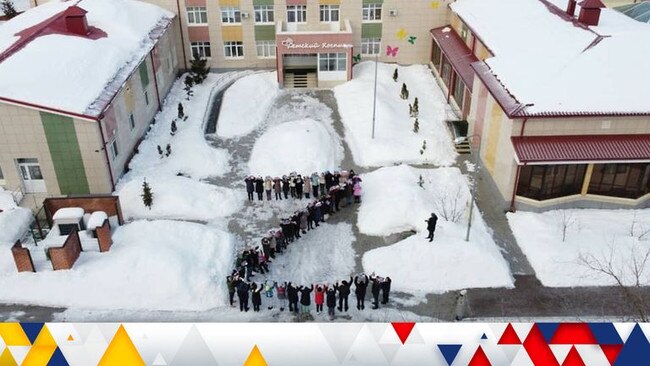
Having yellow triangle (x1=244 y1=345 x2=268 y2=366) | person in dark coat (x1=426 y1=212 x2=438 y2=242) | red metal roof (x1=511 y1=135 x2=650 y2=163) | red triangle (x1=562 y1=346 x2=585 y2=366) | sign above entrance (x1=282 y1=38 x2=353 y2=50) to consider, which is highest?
yellow triangle (x1=244 y1=345 x2=268 y2=366)

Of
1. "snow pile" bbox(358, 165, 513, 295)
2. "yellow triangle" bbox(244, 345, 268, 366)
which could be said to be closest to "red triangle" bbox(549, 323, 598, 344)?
"yellow triangle" bbox(244, 345, 268, 366)

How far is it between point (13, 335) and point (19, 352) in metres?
0.42

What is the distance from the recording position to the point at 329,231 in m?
25.5

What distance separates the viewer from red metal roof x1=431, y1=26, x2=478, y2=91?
33.3 meters

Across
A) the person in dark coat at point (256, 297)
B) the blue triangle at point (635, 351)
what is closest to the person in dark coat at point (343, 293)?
the person in dark coat at point (256, 297)

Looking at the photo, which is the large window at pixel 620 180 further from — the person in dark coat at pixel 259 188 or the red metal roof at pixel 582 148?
the person in dark coat at pixel 259 188

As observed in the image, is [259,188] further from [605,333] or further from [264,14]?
[264,14]

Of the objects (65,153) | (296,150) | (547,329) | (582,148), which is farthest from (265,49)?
(547,329)

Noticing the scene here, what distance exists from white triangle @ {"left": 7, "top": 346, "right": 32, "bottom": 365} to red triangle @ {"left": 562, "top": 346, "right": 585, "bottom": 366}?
498 inches

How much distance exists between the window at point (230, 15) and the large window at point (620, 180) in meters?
26.0

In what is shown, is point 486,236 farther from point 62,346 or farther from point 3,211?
point 3,211

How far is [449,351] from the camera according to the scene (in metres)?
13.8

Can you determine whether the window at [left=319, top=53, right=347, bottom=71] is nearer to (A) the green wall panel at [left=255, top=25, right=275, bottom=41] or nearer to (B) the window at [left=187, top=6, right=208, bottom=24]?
(A) the green wall panel at [left=255, top=25, right=275, bottom=41]

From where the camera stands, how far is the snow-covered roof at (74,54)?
85.9 feet
